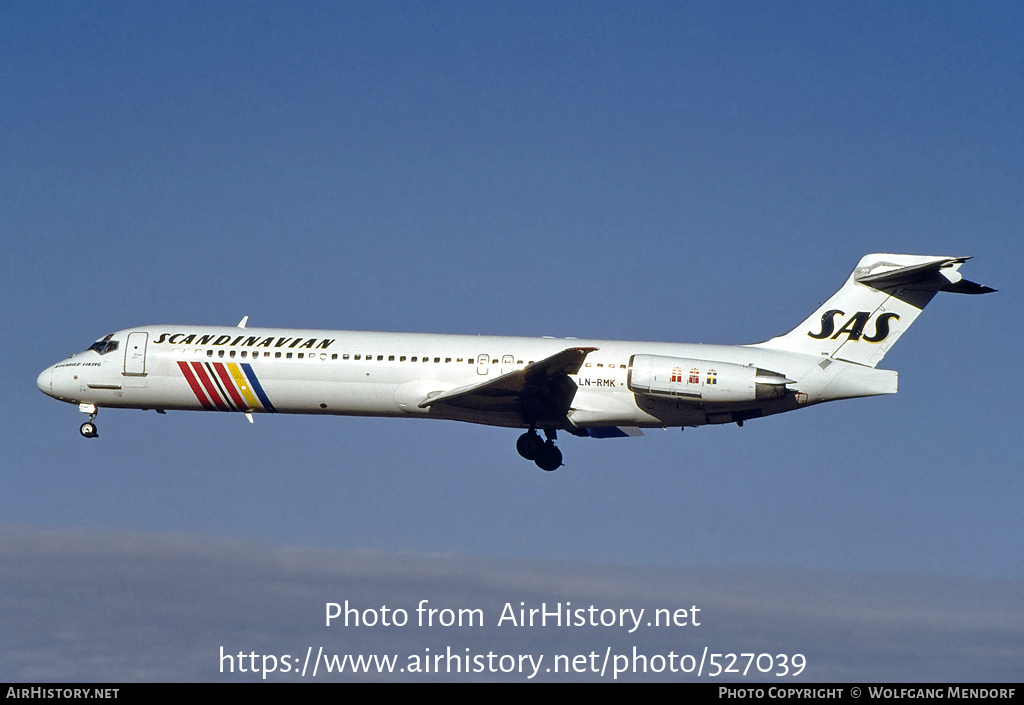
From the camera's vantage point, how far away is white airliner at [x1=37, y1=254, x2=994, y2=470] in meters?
33.5

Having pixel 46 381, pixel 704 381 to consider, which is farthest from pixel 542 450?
pixel 46 381

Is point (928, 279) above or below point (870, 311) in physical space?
above

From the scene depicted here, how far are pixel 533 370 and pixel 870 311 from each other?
9.28 meters

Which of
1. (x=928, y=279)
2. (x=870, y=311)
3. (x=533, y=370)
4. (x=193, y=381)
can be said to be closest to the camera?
(x=533, y=370)

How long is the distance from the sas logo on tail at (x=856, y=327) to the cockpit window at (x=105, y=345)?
63.6 feet

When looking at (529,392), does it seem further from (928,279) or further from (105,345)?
(105,345)

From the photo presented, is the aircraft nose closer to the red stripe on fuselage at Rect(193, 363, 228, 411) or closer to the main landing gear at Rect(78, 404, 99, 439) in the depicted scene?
the main landing gear at Rect(78, 404, 99, 439)

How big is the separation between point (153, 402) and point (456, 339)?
8.79m

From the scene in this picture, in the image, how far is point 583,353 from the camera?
32406mm

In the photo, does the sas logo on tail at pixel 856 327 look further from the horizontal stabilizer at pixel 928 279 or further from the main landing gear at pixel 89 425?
the main landing gear at pixel 89 425

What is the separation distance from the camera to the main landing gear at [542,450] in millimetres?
35938

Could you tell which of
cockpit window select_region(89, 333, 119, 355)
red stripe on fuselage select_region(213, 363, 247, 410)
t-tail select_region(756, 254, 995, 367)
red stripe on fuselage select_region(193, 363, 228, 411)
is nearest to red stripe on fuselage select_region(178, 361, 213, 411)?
red stripe on fuselage select_region(193, 363, 228, 411)

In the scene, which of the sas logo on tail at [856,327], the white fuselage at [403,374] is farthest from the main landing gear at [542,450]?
the sas logo on tail at [856,327]

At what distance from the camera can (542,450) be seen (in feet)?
118
